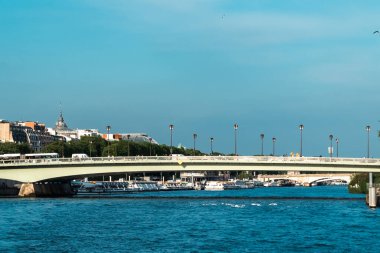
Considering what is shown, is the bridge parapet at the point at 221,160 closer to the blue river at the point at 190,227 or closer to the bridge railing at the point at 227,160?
the bridge railing at the point at 227,160

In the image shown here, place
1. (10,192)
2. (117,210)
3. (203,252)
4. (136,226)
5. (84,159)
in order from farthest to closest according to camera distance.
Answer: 1. (10,192)
2. (84,159)
3. (117,210)
4. (136,226)
5. (203,252)

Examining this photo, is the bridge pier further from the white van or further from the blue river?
the blue river

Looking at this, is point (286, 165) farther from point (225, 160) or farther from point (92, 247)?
point (92, 247)

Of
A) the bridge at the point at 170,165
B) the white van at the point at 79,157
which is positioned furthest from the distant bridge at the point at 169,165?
the white van at the point at 79,157

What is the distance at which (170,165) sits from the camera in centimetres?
11962

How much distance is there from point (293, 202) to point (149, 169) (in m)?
19.6

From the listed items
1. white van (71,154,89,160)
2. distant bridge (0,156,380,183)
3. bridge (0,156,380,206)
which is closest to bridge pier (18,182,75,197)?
bridge (0,156,380,206)

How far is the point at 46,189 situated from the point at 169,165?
23431 mm

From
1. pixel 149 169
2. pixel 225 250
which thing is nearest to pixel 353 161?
pixel 149 169

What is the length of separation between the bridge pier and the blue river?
14949mm

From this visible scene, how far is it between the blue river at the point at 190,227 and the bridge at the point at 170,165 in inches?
202

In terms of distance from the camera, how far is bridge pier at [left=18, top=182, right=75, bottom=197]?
12825cm

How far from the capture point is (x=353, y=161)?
113562mm

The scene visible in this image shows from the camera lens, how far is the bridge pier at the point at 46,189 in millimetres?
128250
